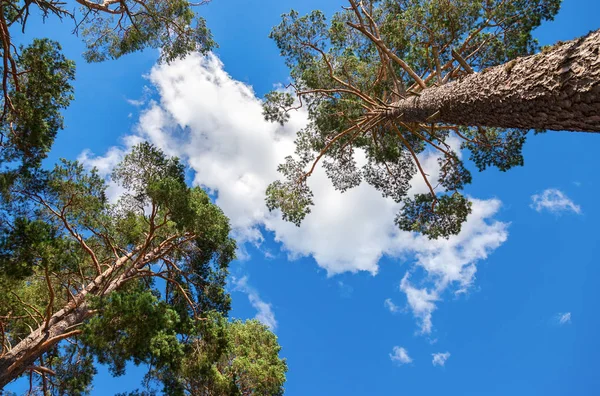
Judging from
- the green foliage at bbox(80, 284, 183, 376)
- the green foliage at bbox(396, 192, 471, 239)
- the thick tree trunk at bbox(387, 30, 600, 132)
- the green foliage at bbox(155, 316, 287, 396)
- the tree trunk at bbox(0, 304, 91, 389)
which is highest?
the green foliage at bbox(396, 192, 471, 239)

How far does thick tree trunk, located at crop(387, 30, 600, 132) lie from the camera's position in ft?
10.2

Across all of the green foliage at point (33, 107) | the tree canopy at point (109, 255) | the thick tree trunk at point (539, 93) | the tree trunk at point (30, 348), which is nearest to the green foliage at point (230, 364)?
the tree canopy at point (109, 255)

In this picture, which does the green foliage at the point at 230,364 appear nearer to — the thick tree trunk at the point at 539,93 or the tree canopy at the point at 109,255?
the tree canopy at the point at 109,255

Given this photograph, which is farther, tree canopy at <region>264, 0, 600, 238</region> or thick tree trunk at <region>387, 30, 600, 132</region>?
tree canopy at <region>264, 0, 600, 238</region>

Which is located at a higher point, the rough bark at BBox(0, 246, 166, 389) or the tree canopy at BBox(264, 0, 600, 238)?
the tree canopy at BBox(264, 0, 600, 238)

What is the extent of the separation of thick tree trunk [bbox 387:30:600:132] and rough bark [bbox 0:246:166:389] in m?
7.75

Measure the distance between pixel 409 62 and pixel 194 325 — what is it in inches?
370

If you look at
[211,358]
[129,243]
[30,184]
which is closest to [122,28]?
[30,184]

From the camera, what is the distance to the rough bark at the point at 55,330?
6824mm

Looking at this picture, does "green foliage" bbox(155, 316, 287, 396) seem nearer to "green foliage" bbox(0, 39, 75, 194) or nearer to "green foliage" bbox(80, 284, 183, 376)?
"green foliage" bbox(80, 284, 183, 376)

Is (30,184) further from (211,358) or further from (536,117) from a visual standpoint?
(536,117)

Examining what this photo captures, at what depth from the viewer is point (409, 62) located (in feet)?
34.6

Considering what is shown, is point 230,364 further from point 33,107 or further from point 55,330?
point 33,107

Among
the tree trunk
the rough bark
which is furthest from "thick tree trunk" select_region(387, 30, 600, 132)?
the tree trunk
